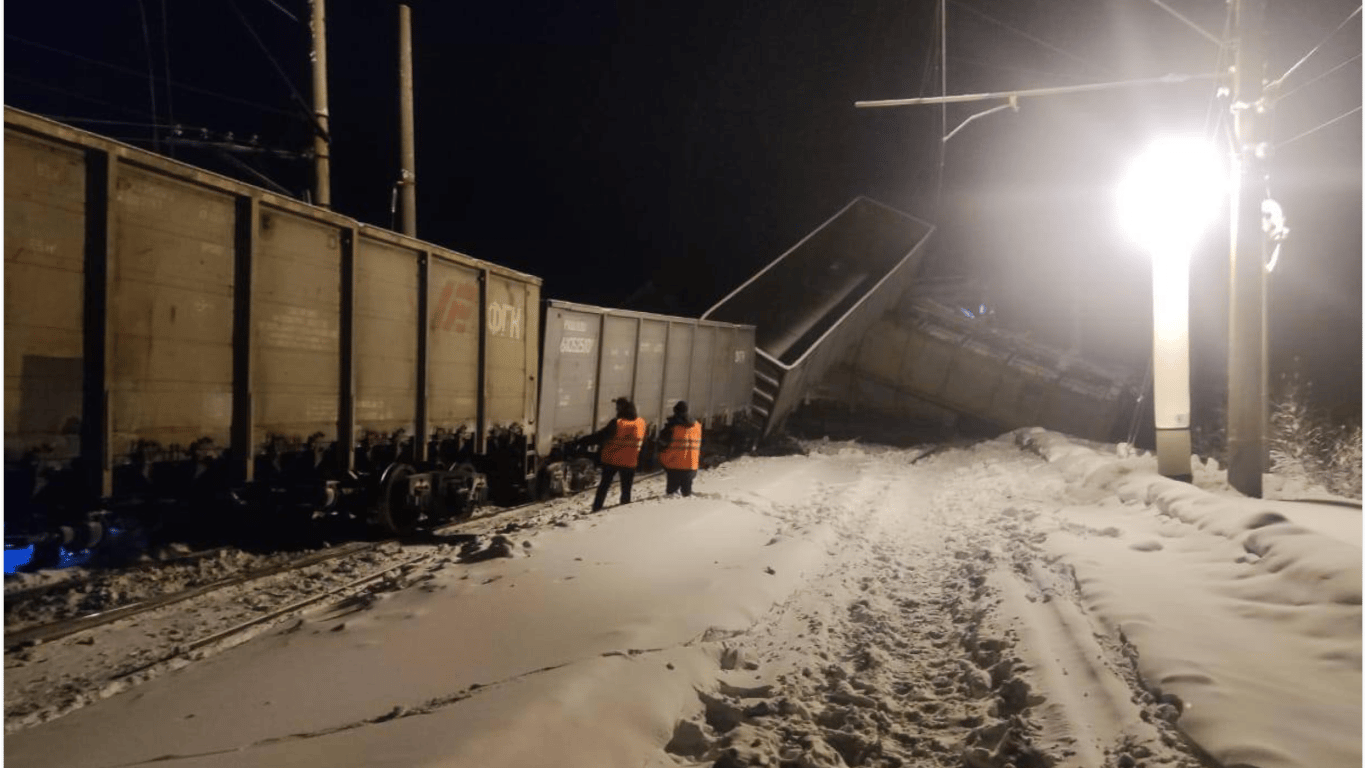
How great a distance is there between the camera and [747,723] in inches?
159

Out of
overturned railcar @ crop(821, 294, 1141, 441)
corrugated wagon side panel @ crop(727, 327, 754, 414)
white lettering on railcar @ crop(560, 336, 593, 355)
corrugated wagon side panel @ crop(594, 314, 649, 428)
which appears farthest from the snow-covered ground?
overturned railcar @ crop(821, 294, 1141, 441)

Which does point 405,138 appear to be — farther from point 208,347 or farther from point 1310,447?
point 1310,447

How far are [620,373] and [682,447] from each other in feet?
9.96

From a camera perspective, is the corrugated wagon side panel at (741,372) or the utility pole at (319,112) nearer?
the utility pole at (319,112)

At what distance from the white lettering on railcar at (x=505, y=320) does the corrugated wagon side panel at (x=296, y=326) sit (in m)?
2.75

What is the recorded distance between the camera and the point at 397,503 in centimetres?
883

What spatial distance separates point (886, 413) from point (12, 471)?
22.2m

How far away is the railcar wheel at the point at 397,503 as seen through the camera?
333 inches

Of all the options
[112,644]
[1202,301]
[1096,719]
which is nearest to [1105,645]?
[1096,719]

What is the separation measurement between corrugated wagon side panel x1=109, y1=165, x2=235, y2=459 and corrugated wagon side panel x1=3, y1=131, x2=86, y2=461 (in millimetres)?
223

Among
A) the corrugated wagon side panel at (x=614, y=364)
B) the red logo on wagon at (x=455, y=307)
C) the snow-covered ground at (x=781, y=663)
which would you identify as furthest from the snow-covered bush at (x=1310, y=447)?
the red logo on wagon at (x=455, y=307)

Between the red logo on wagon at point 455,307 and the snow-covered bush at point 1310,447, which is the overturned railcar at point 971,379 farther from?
the red logo on wagon at point 455,307

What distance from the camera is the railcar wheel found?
8.47 metres

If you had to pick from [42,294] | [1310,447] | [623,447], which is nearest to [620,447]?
[623,447]
